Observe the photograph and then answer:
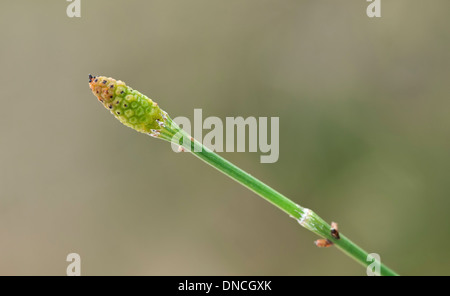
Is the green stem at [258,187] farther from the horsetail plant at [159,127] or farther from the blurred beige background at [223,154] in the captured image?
the blurred beige background at [223,154]

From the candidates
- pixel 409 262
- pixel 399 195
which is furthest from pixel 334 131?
pixel 409 262

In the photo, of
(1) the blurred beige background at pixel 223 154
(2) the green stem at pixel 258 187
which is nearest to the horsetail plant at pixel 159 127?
(2) the green stem at pixel 258 187

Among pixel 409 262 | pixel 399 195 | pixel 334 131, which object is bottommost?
pixel 409 262

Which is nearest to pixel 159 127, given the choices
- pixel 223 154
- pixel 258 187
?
pixel 258 187

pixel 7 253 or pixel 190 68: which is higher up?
pixel 190 68

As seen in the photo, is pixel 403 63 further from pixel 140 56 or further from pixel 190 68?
pixel 140 56
